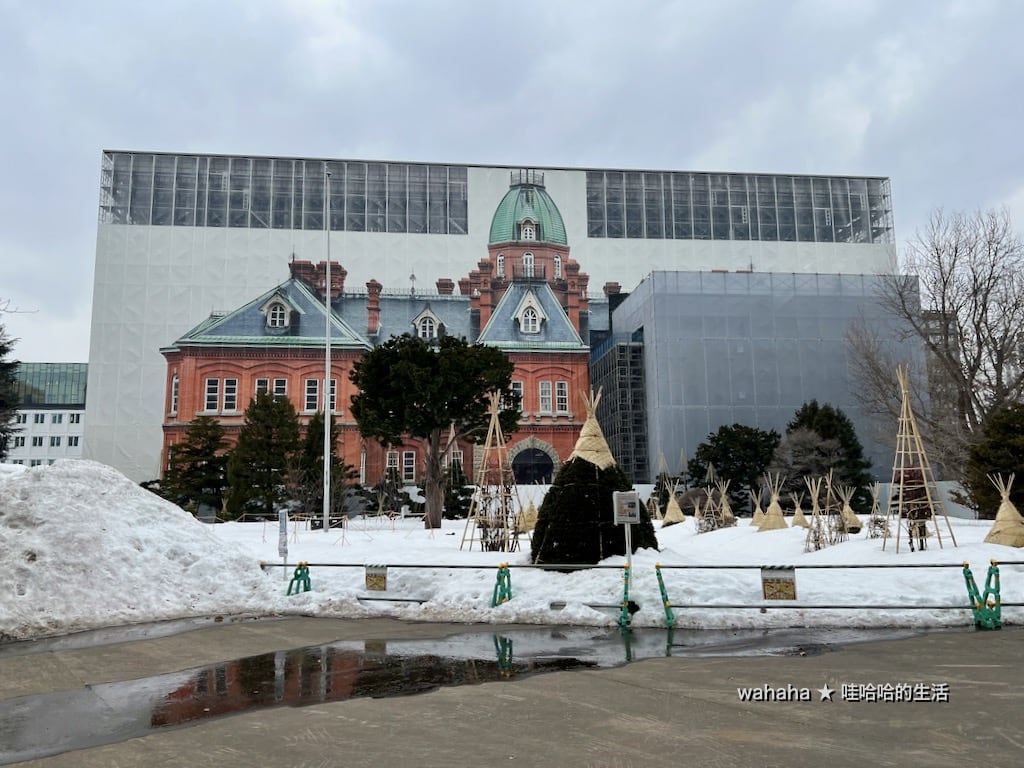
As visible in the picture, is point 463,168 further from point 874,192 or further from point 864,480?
point 864,480

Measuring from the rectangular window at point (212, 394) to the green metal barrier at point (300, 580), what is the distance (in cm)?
4077

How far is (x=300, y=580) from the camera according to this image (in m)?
13.5

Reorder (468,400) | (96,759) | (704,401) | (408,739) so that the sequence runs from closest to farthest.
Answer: (96,759), (408,739), (468,400), (704,401)

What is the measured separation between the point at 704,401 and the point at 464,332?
1881 centimetres

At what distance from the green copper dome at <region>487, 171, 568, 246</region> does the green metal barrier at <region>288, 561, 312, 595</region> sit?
48740 mm

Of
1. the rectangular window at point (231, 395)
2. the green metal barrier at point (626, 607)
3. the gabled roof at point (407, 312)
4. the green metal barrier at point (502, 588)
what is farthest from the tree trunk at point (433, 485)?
the gabled roof at point (407, 312)

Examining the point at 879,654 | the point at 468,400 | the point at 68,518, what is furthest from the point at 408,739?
the point at 468,400

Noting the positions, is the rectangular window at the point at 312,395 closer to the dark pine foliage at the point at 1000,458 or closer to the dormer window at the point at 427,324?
the dormer window at the point at 427,324

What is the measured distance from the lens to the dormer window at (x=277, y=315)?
53906mm

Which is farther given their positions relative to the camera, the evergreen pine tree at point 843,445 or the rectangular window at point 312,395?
the rectangular window at point 312,395

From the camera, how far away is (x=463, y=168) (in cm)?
6162

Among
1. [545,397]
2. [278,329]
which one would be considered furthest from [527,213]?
[278,329]

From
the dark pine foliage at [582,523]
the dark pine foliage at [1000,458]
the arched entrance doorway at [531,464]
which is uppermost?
the arched entrance doorway at [531,464]

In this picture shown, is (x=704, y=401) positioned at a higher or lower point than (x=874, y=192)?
lower
